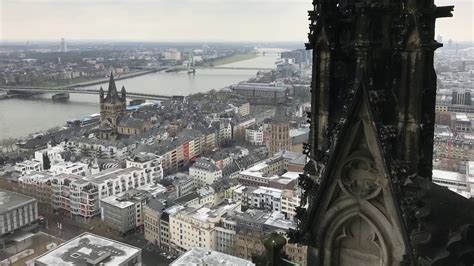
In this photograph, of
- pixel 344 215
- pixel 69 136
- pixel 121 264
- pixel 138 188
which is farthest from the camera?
pixel 69 136

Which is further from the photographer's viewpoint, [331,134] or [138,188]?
[138,188]

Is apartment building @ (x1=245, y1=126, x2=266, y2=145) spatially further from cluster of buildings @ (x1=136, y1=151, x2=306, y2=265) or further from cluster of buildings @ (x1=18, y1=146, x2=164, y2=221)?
cluster of buildings @ (x1=18, y1=146, x2=164, y2=221)

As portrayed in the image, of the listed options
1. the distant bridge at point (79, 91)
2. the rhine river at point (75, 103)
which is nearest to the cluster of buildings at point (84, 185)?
the rhine river at point (75, 103)

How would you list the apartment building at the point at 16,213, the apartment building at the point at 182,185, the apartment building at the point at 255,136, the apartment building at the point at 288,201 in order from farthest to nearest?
the apartment building at the point at 255,136
the apartment building at the point at 182,185
the apartment building at the point at 288,201
the apartment building at the point at 16,213

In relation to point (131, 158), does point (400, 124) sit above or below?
above

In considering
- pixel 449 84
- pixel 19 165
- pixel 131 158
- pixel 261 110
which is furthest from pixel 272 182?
pixel 449 84

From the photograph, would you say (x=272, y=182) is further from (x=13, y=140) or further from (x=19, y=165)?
(x=13, y=140)

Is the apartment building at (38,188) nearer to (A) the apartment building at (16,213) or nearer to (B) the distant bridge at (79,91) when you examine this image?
(A) the apartment building at (16,213)
